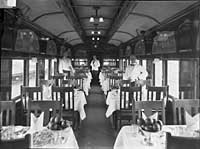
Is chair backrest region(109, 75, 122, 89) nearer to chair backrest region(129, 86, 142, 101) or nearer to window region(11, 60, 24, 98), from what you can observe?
chair backrest region(129, 86, 142, 101)

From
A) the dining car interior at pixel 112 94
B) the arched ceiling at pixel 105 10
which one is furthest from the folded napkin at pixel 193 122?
the arched ceiling at pixel 105 10

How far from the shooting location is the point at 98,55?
11.9 meters

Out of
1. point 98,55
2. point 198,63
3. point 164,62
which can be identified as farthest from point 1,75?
point 98,55

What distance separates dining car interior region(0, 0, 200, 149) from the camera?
6.15 feet

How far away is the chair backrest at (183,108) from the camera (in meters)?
1.76

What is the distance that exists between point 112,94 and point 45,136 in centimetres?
289

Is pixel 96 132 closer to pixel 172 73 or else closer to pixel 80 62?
pixel 172 73

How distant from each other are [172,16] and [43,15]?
2.44 metres

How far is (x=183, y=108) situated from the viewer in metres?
2.23

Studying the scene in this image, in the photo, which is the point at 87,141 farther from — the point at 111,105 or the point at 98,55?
the point at 98,55

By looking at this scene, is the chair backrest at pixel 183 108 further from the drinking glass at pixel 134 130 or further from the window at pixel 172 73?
the window at pixel 172 73

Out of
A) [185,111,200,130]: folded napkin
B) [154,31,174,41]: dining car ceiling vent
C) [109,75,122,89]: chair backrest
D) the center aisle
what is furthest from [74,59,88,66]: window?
[185,111,200,130]: folded napkin

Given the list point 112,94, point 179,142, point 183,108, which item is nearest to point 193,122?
point 183,108

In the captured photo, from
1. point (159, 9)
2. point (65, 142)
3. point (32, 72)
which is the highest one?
point (159, 9)
